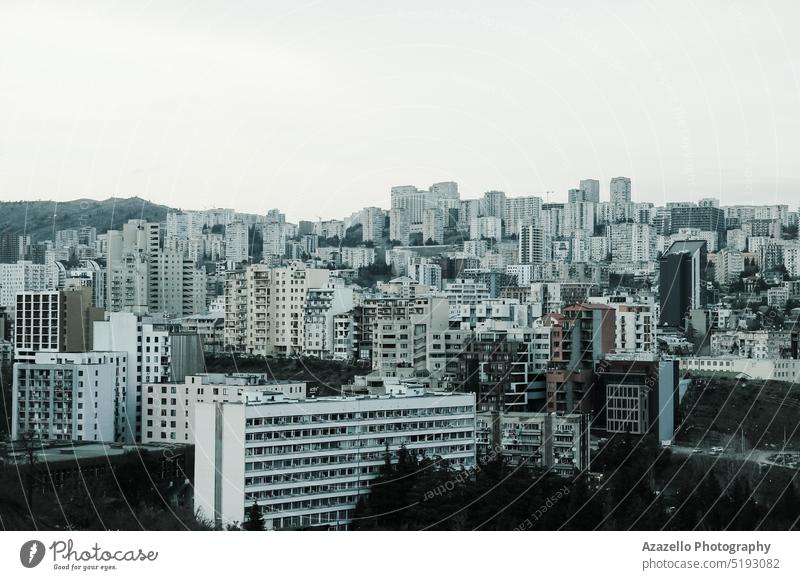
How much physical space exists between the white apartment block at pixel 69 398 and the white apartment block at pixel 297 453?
8.48 feet

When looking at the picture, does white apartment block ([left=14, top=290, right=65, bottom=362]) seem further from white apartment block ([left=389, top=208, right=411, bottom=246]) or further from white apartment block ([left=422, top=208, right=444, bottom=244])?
white apartment block ([left=422, top=208, right=444, bottom=244])

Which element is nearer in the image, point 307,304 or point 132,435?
point 132,435

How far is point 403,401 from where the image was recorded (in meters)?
6.37

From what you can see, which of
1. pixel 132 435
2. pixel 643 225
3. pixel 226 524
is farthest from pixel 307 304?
pixel 226 524

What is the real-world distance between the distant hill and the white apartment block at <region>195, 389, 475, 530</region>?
552 cm

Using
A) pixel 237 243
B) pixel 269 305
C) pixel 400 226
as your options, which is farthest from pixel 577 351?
pixel 237 243

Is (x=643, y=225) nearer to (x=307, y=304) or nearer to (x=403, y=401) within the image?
(x=307, y=304)

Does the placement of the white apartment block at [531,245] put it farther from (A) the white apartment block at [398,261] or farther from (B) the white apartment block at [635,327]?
(B) the white apartment block at [635,327]

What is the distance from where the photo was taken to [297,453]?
19.4 ft

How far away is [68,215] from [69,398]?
435 cm

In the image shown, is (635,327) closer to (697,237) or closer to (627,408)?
(627,408)
